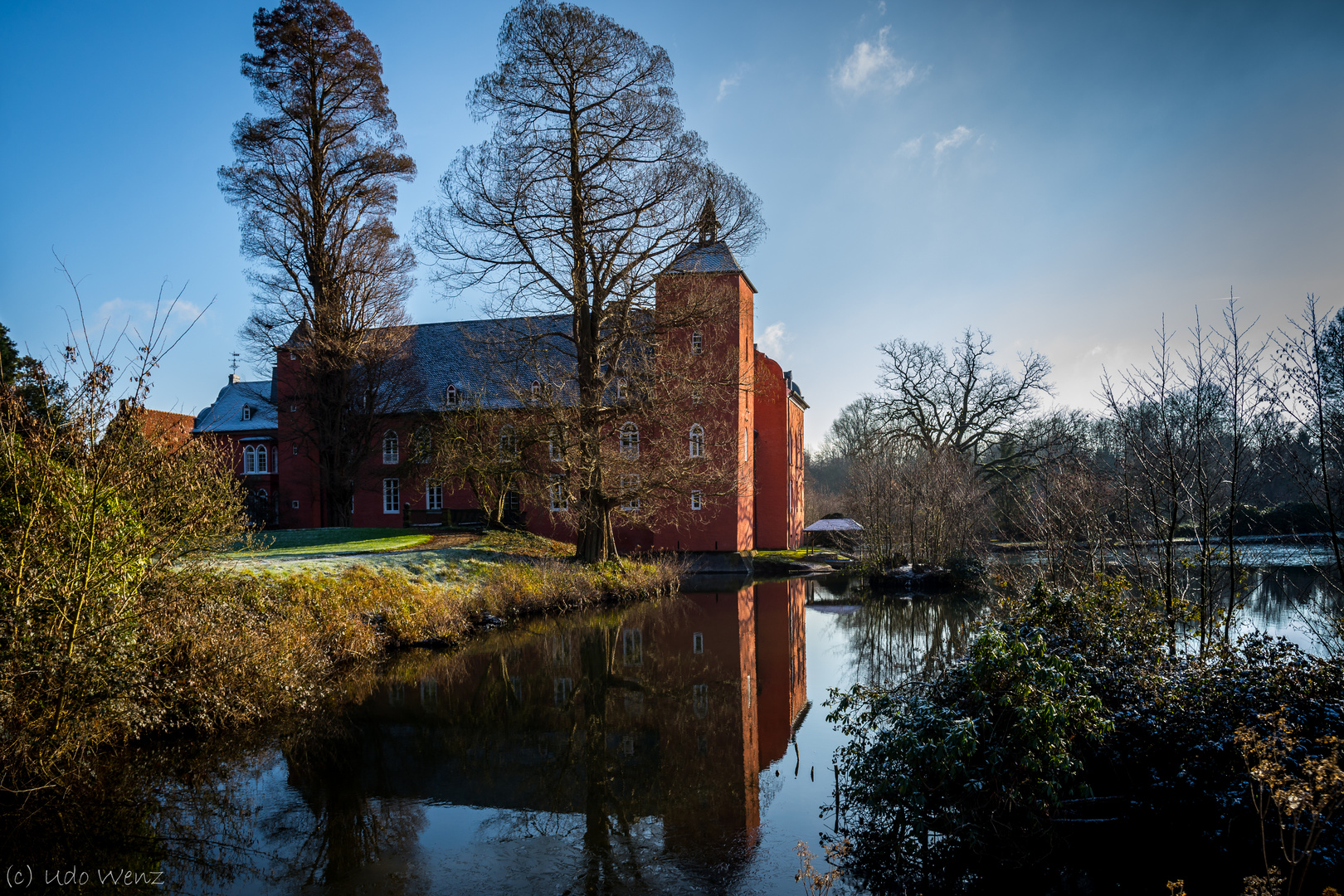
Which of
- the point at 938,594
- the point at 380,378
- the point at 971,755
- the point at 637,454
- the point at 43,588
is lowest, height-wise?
the point at 938,594

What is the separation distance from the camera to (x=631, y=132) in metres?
17.8

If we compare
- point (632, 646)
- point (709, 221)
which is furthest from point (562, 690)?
point (709, 221)

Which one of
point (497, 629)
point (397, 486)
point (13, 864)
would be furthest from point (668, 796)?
point (397, 486)

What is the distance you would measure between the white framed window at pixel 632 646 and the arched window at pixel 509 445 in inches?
300

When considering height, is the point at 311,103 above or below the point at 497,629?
above

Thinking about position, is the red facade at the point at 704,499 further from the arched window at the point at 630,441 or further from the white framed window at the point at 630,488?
the white framed window at the point at 630,488

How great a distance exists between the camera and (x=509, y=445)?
21.2 m

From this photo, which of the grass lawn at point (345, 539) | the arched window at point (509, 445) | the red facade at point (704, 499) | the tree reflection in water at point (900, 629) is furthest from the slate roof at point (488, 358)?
the tree reflection in water at point (900, 629)

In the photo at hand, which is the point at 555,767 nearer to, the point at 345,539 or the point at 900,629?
the point at 900,629

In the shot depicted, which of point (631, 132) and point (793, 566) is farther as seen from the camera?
point (793, 566)

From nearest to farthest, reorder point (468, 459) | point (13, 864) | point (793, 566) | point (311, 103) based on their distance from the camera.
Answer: point (13, 864) < point (468, 459) < point (311, 103) < point (793, 566)

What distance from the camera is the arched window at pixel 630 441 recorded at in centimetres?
1950

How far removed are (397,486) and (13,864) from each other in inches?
1074

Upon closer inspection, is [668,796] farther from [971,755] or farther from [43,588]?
[43,588]
